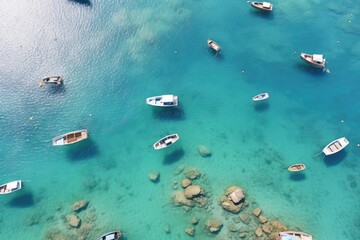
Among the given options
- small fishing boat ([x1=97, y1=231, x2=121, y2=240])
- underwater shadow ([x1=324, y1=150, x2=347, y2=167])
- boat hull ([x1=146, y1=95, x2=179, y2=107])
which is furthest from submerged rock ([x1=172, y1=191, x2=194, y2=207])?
underwater shadow ([x1=324, y1=150, x2=347, y2=167])

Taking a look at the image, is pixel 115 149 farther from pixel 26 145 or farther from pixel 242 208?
pixel 242 208

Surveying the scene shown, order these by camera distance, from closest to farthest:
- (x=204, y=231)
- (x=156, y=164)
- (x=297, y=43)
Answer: (x=204, y=231)
(x=156, y=164)
(x=297, y=43)

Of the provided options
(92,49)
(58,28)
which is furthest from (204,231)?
(58,28)

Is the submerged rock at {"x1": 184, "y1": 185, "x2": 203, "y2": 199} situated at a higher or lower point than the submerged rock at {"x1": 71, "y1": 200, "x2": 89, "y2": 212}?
higher

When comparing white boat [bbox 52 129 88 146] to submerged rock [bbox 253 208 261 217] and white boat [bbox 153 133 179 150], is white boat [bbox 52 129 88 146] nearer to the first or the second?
white boat [bbox 153 133 179 150]

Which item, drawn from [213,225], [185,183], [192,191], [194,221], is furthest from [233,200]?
[185,183]

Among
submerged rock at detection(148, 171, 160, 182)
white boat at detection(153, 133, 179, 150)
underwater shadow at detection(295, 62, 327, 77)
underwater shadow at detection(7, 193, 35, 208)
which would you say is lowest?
underwater shadow at detection(7, 193, 35, 208)
